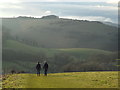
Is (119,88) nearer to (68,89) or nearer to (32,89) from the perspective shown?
(68,89)

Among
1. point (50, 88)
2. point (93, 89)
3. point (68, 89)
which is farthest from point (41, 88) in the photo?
point (93, 89)

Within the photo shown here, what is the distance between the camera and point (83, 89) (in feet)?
92.2

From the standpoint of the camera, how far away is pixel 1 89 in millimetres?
30594

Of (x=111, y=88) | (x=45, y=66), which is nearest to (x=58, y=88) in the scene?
(x=111, y=88)

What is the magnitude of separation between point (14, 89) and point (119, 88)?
33.3ft

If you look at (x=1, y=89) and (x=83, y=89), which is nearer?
(x=83, y=89)

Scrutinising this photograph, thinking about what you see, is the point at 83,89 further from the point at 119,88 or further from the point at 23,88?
the point at 23,88

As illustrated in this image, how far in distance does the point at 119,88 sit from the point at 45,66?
1926 centimetres

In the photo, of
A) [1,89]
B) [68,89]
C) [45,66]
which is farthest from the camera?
[45,66]

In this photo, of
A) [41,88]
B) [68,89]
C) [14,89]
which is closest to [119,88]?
[68,89]

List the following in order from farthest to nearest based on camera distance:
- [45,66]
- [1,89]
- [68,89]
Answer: [45,66] → [1,89] → [68,89]

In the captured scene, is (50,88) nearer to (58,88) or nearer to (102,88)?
(58,88)

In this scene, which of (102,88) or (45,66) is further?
(45,66)

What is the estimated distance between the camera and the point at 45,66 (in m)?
46.6
